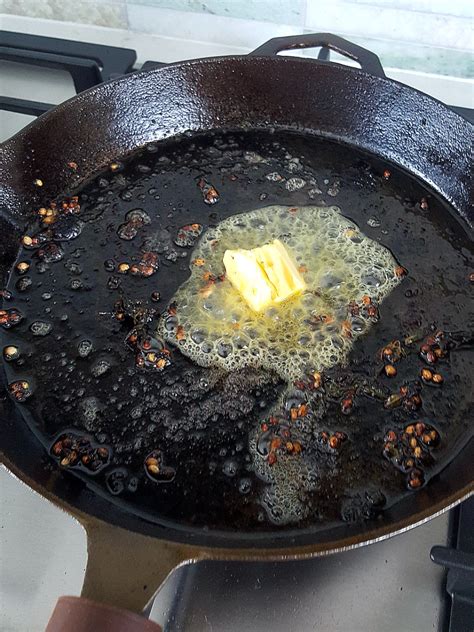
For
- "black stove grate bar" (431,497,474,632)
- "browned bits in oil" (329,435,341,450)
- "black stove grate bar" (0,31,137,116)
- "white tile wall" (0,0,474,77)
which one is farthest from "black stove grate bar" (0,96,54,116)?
"black stove grate bar" (431,497,474,632)

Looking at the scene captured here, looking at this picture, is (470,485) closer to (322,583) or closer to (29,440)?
(322,583)

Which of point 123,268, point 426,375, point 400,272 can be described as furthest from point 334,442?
point 123,268

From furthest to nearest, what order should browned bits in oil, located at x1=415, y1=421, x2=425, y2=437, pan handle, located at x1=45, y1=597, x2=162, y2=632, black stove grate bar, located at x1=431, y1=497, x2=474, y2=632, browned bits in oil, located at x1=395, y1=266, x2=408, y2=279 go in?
browned bits in oil, located at x1=395, y1=266, x2=408, y2=279
browned bits in oil, located at x1=415, y1=421, x2=425, y2=437
black stove grate bar, located at x1=431, y1=497, x2=474, y2=632
pan handle, located at x1=45, y1=597, x2=162, y2=632

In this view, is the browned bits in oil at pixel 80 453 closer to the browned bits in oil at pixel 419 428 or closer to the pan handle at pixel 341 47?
the browned bits in oil at pixel 419 428

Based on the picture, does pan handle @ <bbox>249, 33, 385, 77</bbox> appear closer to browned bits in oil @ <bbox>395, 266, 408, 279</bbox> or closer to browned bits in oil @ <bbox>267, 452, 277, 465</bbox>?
browned bits in oil @ <bbox>395, 266, 408, 279</bbox>

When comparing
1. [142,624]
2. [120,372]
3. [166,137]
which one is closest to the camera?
[142,624]

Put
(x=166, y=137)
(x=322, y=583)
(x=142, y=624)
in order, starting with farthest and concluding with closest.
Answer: (x=166, y=137) < (x=322, y=583) < (x=142, y=624)

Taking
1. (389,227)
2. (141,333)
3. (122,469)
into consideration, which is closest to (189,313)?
(141,333)
